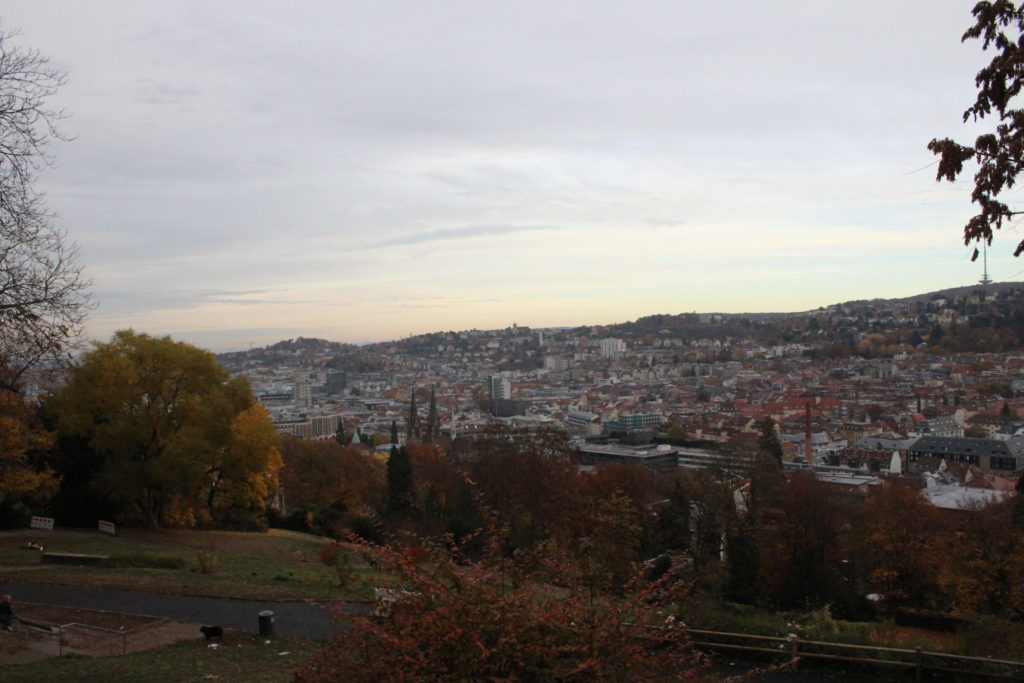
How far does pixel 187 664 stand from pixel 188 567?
18.4 feet

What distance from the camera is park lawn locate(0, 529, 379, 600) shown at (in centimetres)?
988

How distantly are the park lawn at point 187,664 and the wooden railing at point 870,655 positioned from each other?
365 centimetres

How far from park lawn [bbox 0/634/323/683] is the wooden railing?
3649 mm

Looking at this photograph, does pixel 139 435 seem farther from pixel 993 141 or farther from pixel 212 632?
pixel 993 141

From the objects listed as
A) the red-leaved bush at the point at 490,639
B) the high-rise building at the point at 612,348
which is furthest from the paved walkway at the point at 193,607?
the high-rise building at the point at 612,348

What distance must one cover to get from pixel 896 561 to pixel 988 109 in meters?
14.2

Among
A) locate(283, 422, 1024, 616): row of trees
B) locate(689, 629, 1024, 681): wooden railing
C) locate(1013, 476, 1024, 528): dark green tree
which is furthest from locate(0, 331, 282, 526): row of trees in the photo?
locate(1013, 476, 1024, 528): dark green tree

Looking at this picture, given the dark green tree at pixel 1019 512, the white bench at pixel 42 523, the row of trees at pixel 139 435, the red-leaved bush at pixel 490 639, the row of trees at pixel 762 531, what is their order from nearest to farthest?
the red-leaved bush at pixel 490 639 → the row of trees at pixel 762 531 → the white bench at pixel 42 523 → the row of trees at pixel 139 435 → the dark green tree at pixel 1019 512

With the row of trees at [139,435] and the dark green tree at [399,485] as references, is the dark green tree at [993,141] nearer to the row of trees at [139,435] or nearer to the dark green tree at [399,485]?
the row of trees at [139,435]

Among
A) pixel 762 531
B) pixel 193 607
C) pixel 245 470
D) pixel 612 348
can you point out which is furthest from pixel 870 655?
pixel 612 348

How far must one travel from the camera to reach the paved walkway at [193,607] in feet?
27.8

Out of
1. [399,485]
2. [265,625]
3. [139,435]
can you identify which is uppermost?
[139,435]

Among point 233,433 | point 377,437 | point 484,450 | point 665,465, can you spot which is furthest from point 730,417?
point 233,433

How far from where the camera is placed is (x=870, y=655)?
662cm
